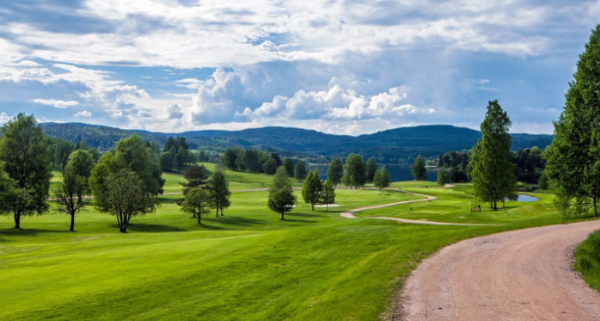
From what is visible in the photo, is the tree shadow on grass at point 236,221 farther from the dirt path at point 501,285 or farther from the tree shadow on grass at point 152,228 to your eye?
the dirt path at point 501,285

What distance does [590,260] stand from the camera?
60.3 ft

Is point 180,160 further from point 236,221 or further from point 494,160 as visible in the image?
point 494,160

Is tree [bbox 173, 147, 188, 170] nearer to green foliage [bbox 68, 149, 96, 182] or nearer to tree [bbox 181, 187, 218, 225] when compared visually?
green foliage [bbox 68, 149, 96, 182]

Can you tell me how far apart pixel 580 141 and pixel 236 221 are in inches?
1779

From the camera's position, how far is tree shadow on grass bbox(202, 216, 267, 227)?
59.6m

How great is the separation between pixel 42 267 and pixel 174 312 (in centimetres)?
1234

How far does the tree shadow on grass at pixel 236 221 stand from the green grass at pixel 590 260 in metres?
43.7

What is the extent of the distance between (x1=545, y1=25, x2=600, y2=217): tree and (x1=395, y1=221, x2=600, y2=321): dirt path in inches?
412

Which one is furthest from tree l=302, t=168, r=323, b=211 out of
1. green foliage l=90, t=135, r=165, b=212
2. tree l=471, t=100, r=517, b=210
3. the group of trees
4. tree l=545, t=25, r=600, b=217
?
tree l=545, t=25, r=600, b=217

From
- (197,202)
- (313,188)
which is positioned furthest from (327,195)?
(197,202)

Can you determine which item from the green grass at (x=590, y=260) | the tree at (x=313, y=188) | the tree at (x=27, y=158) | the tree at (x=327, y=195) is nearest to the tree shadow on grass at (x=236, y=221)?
the tree at (x=313, y=188)

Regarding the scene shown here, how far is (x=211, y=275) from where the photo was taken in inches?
833

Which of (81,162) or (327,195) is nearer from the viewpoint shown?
(81,162)

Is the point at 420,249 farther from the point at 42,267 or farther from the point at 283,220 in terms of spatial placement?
the point at 283,220
